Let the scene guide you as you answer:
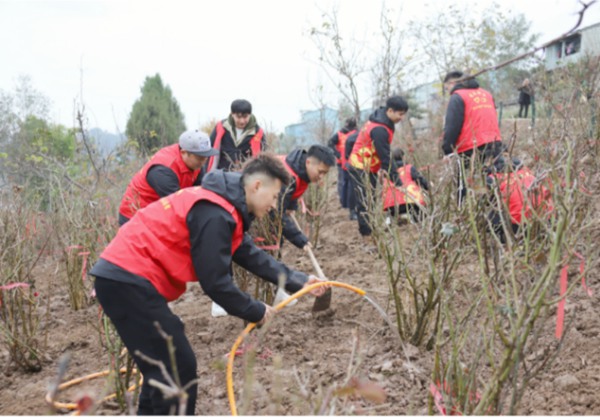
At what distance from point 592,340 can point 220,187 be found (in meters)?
2.27

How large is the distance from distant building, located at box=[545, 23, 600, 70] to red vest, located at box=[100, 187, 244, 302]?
1.44m

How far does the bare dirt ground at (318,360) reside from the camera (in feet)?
8.51

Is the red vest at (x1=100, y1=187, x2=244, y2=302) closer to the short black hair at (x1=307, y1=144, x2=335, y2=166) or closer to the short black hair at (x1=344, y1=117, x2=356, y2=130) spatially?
the short black hair at (x1=307, y1=144, x2=335, y2=166)

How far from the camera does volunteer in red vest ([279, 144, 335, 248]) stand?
13.3 feet

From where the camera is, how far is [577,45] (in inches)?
84.6

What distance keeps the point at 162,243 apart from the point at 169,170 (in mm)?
1885

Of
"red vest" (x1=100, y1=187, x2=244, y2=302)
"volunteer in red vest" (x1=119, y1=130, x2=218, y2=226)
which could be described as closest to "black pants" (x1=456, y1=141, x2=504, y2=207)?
"red vest" (x1=100, y1=187, x2=244, y2=302)

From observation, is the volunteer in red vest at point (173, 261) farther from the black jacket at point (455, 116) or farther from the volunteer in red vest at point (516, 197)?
the black jacket at point (455, 116)

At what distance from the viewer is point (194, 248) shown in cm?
231

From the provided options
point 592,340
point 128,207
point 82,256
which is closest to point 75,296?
point 82,256

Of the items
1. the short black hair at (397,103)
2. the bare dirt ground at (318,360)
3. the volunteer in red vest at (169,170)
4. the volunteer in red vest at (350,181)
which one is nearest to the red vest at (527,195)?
the bare dirt ground at (318,360)

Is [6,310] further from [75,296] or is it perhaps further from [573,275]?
[573,275]

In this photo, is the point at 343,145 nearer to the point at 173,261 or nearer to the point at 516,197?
the point at 516,197

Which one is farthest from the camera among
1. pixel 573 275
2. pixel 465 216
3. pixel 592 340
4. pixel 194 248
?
pixel 573 275
